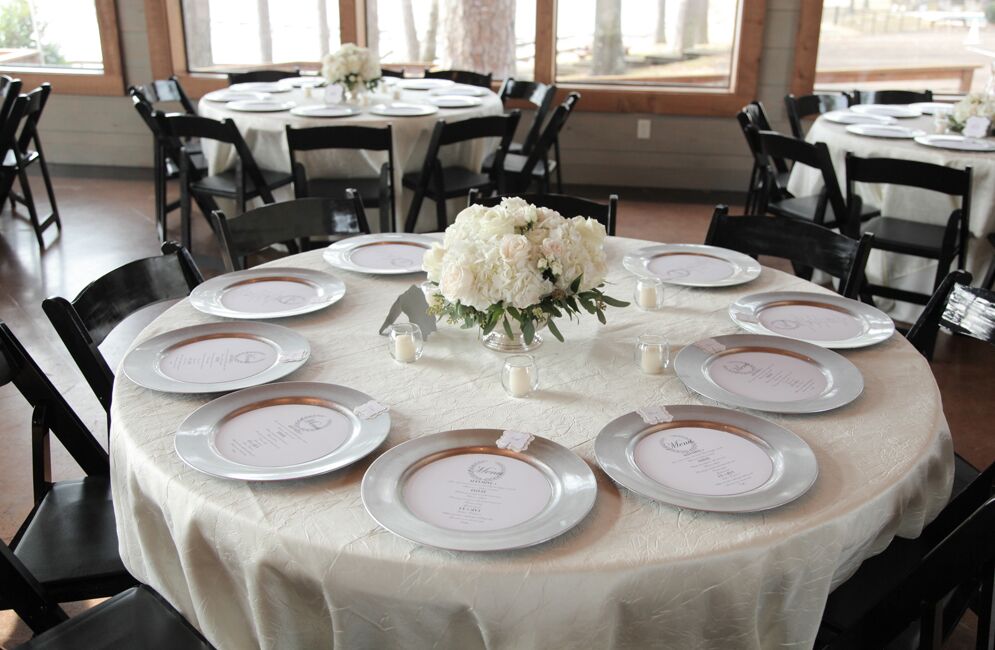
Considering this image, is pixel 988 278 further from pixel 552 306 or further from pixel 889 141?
pixel 552 306

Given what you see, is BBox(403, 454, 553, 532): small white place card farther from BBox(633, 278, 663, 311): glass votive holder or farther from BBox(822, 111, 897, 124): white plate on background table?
BBox(822, 111, 897, 124): white plate on background table

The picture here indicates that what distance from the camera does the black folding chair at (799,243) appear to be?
227cm

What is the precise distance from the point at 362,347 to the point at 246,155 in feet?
8.12

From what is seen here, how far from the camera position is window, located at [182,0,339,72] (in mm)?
6246

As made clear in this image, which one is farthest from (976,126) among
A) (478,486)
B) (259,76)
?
(259,76)

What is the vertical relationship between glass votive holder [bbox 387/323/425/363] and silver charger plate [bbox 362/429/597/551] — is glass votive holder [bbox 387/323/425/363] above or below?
above

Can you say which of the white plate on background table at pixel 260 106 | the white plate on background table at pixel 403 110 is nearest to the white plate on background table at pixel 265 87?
the white plate on background table at pixel 260 106

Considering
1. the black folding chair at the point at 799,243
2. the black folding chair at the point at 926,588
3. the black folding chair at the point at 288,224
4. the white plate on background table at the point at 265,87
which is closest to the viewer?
the black folding chair at the point at 926,588

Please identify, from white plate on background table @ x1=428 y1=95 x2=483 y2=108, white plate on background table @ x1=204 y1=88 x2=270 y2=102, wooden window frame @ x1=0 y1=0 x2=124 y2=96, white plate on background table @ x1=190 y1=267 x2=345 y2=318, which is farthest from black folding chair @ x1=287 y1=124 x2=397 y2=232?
wooden window frame @ x1=0 y1=0 x2=124 y2=96

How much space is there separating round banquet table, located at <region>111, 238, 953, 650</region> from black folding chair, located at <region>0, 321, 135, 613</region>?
146 mm

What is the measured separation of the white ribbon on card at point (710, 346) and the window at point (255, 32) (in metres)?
5.15

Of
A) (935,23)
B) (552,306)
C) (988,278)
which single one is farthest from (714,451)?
(935,23)

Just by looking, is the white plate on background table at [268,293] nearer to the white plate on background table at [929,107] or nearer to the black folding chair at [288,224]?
the black folding chair at [288,224]

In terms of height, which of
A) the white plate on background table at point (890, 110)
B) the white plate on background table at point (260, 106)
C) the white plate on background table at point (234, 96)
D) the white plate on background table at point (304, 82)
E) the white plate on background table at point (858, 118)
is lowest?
the white plate on background table at point (858, 118)
